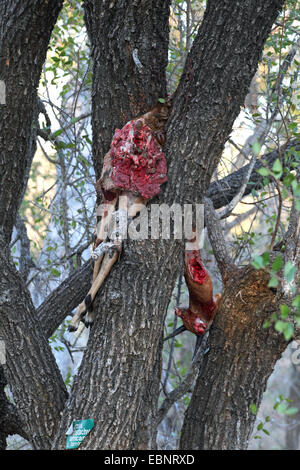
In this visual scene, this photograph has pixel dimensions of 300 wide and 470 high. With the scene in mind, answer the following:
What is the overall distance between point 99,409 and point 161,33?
162 cm

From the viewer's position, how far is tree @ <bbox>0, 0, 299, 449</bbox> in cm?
221

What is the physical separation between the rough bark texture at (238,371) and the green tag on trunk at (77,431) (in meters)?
0.41

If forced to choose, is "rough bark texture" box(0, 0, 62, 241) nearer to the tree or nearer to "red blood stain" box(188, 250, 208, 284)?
the tree

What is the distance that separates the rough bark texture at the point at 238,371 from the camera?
7.34ft

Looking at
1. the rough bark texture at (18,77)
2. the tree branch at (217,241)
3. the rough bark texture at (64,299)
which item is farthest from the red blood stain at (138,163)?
the rough bark texture at (64,299)

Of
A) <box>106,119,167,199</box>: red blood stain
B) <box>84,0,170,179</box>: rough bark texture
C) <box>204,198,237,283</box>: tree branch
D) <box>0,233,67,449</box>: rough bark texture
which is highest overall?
<box>84,0,170,179</box>: rough bark texture

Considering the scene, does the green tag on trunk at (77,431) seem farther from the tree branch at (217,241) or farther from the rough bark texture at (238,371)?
the tree branch at (217,241)

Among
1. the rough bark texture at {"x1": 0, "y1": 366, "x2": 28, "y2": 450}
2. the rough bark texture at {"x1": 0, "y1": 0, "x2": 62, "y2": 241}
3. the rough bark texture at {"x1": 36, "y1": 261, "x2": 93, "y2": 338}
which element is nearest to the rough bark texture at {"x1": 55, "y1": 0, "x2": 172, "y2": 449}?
the rough bark texture at {"x1": 0, "y1": 0, "x2": 62, "y2": 241}

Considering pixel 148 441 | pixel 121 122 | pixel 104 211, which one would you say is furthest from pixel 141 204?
pixel 148 441

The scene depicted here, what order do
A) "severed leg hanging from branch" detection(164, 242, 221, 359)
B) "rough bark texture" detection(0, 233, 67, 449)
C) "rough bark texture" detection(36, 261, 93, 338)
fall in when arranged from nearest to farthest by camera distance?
"rough bark texture" detection(0, 233, 67, 449) → "severed leg hanging from branch" detection(164, 242, 221, 359) → "rough bark texture" detection(36, 261, 93, 338)

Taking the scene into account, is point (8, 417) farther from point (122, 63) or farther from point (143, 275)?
point (122, 63)

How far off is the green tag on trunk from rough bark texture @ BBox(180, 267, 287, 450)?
1.33 feet

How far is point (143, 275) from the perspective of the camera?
232cm
